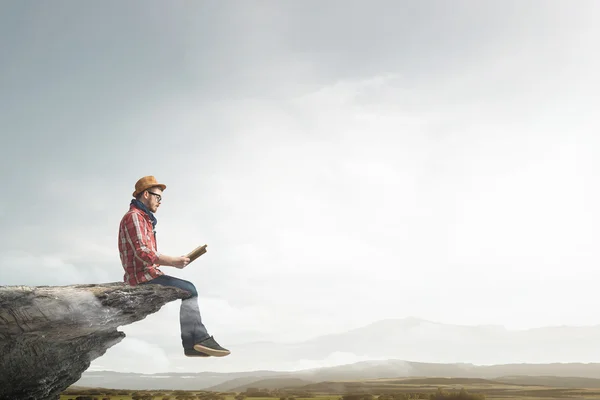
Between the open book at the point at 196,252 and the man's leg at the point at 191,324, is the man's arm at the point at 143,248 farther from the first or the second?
the man's leg at the point at 191,324

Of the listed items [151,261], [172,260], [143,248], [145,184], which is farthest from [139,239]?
[145,184]

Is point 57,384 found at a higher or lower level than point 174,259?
lower

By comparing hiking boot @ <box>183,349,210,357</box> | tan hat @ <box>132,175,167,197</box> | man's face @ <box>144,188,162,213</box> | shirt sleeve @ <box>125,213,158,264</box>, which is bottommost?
hiking boot @ <box>183,349,210,357</box>

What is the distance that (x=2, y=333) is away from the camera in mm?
8523

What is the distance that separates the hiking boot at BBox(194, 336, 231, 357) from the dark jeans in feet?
0.33

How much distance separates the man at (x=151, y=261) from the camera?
827 centimetres

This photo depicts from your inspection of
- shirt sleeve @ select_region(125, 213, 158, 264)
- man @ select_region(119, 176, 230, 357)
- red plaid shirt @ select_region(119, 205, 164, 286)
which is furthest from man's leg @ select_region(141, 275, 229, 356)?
shirt sleeve @ select_region(125, 213, 158, 264)

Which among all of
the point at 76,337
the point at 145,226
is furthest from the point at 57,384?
the point at 145,226

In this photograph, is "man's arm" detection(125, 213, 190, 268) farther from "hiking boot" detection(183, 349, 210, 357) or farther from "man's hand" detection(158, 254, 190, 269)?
"hiking boot" detection(183, 349, 210, 357)

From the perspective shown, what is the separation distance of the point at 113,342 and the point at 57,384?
1.46m

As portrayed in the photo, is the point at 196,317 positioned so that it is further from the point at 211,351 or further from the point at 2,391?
the point at 2,391

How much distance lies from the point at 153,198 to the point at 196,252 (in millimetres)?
1391

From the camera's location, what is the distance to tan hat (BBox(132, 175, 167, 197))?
8.86 m

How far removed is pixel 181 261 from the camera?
8211 mm
